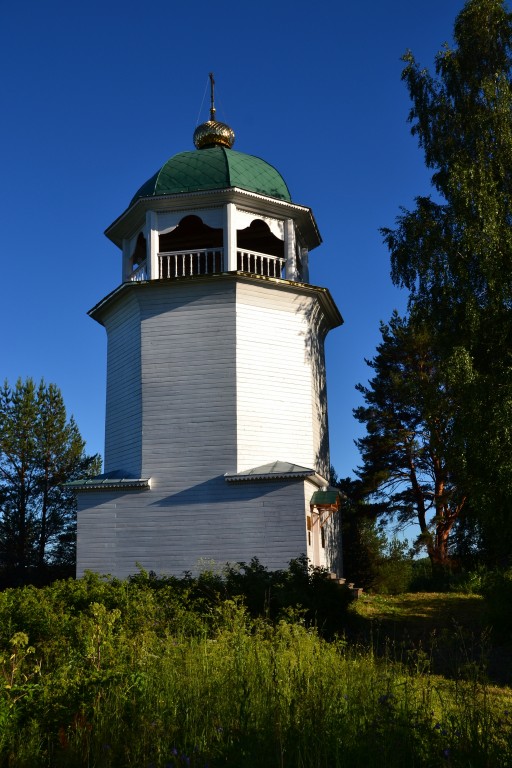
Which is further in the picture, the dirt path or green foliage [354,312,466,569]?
Result: green foliage [354,312,466,569]

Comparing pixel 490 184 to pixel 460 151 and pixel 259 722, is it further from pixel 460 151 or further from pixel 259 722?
pixel 259 722

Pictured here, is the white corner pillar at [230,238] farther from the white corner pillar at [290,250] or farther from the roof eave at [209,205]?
the white corner pillar at [290,250]

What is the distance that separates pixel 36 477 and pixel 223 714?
22642 millimetres

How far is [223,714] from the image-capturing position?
5148 mm

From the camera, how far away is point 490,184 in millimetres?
14523

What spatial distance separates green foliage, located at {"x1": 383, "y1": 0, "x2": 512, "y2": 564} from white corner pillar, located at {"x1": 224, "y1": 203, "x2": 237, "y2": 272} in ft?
11.2

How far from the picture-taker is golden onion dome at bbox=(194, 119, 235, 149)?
19312 mm

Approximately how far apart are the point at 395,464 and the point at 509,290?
12.4 metres

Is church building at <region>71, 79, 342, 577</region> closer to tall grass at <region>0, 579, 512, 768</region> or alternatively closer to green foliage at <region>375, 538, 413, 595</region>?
green foliage at <region>375, 538, 413, 595</region>

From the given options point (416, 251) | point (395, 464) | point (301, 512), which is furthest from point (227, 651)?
point (395, 464)

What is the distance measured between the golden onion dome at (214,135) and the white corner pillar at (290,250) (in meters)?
3.35

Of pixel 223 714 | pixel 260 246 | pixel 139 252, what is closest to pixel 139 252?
pixel 139 252

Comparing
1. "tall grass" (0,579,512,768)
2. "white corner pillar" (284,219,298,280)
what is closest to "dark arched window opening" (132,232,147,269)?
"white corner pillar" (284,219,298,280)

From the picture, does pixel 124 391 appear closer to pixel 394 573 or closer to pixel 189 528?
pixel 189 528
